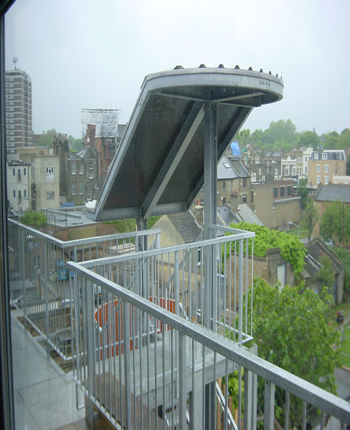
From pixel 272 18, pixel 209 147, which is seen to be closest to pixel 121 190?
pixel 209 147

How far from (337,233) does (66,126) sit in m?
1.55

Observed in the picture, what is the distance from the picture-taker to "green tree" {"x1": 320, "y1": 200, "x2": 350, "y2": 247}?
111cm

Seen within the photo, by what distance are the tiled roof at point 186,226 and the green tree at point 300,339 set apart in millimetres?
1088

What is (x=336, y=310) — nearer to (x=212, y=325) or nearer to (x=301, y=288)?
(x=301, y=288)

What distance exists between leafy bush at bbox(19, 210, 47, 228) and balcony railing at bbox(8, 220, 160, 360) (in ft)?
0.13

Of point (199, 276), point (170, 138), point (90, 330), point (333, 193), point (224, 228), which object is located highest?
point (170, 138)

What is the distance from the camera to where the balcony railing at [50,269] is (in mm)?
2334

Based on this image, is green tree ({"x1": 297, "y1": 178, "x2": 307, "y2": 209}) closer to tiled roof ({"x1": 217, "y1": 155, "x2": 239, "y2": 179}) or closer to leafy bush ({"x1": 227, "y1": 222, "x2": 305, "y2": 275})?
leafy bush ({"x1": 227, "y1": 222, "x2": 305, "y2": 275})

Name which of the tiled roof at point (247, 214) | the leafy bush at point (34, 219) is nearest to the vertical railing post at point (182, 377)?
the tiled roof at point (247, 214)

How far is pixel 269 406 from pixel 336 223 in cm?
57

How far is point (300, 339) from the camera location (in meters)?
1.06

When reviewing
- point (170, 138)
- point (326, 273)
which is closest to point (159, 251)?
point (170, 138)

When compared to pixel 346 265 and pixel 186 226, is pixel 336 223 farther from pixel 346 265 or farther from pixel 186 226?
pixel 186 226

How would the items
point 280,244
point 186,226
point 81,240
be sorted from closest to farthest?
point 280,244 → point 81,240 → point 186,226
